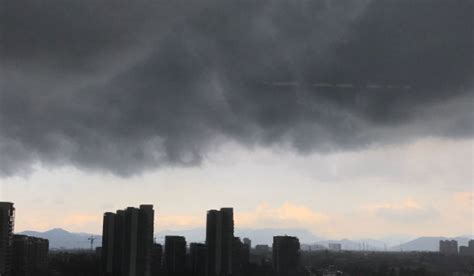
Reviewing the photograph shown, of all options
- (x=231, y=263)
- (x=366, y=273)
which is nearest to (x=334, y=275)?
(x=366, y=273)

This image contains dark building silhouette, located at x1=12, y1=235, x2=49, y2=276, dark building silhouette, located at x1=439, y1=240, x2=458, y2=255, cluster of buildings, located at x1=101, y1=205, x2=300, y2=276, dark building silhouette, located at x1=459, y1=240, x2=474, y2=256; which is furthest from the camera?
dark building silhouette, located at x1=439, y1=240, x2=458, y2=255

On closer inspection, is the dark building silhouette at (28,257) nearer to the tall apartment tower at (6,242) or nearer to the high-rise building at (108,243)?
the tall apartment tower at (6,242)

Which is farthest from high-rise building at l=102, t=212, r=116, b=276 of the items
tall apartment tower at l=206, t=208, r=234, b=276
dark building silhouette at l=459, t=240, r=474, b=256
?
dark building silhouette at l=459, t=240, r=474, b=256

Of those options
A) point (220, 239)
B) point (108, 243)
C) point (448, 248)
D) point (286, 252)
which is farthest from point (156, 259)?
point (448, 248)

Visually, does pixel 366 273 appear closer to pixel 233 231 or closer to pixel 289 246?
pixel 289 246

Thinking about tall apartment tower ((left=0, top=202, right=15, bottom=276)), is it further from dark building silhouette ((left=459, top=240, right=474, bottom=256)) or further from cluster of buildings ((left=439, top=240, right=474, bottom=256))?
dark building silhouette ((left=459, top=240, right=474, bottom=256))

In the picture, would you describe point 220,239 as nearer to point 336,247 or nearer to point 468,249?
point 468,249
